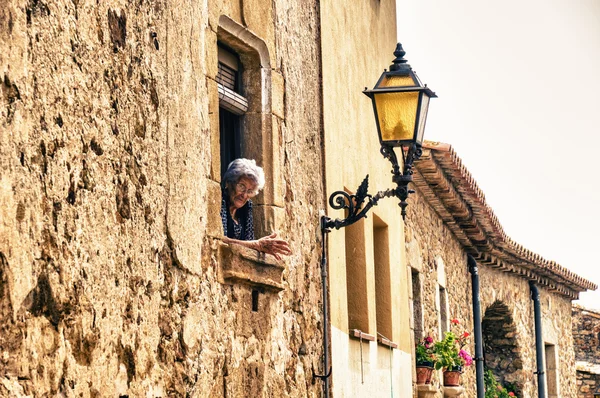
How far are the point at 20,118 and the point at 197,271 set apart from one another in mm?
1894

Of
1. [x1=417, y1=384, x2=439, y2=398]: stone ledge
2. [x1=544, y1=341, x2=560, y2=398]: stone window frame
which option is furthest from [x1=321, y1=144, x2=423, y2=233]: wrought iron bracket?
[x1=544, y1=341, x2=560, y2=398]: stone window frame

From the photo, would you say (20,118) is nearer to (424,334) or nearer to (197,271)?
(197,271)

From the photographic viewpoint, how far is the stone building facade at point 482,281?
1387cm

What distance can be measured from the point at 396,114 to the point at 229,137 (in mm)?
1312

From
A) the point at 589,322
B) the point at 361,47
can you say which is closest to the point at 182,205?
the point at 361,47

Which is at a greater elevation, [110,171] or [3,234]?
[110,171]

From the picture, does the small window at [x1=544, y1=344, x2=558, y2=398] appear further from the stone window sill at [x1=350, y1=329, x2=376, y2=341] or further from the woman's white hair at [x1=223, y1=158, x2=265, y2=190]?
the woman's white hair at [x1=223, y1=158, x2=265, y2=190]

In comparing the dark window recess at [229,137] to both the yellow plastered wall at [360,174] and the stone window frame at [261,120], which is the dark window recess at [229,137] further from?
the yellow plastered wall at [360,174]

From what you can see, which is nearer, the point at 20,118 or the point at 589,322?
the point at 20,118

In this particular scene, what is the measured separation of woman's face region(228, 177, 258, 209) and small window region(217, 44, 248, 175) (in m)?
0.37

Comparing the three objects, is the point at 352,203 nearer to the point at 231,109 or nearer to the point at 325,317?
the point at 325,317

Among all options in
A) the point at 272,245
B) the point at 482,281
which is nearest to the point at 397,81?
the point at 272,245

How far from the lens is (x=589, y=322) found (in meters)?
28.0

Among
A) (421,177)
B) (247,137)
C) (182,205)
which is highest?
(421,177)
